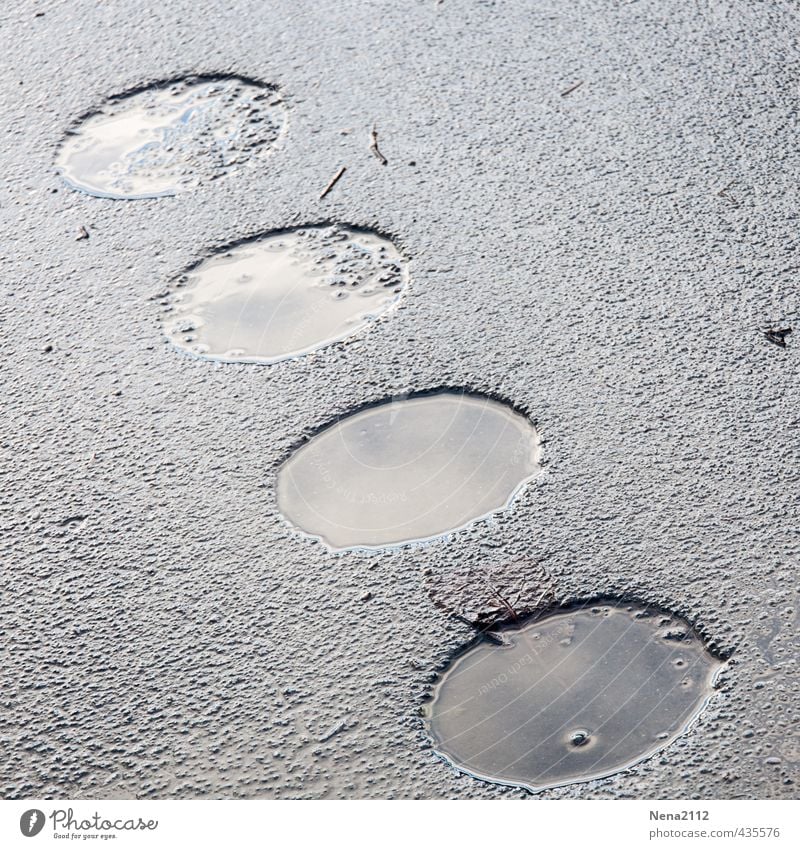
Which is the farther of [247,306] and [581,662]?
[247,306]

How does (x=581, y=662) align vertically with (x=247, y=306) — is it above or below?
below

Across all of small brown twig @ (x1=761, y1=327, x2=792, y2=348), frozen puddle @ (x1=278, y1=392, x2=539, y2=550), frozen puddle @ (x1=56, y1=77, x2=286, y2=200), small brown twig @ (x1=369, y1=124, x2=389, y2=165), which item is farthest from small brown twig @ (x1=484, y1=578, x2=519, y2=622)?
frozen puddle @ (x1=56, y1=77, x2=286, y2=200)

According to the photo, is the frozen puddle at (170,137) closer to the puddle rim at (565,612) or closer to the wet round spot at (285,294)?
the wet round spot at (285,294)

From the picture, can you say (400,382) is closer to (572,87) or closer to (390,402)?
(390,402)

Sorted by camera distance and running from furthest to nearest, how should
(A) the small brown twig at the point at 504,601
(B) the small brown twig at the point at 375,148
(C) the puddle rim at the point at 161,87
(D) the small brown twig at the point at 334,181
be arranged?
(C) the puddle rim at the point at 161,87, (B) the small brown twig at the point at 375,148, (D) the small brown twig at the point at 334,181, (A) the small brown twig at the point at 504,601

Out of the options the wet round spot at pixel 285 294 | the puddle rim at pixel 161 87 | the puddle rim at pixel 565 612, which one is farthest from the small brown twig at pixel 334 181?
the puddle rim at pixel 565 612

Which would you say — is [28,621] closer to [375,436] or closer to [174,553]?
[174,553]

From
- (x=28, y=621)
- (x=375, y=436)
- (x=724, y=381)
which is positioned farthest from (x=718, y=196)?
(x=28, y=621)

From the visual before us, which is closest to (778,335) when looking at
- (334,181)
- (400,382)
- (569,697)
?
(400,382)
